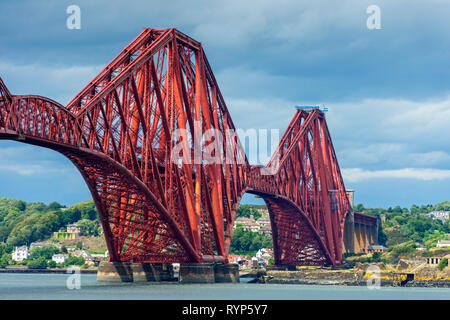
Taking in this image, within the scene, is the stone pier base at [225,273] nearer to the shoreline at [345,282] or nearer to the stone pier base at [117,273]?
the stone pier base at [117,273]

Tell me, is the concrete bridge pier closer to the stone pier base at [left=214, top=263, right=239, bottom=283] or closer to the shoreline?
the stone pier base at [left=214, top=263, right=239, bottom=283]

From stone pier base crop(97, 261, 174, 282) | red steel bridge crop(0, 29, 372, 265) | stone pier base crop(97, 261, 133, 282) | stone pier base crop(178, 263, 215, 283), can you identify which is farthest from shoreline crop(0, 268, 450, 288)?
stone pier base crop(97, 261, 133, 282)

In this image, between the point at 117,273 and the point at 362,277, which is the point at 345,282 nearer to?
the point at 362,277

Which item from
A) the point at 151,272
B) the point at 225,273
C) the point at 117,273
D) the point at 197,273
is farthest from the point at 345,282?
the point at 117,273

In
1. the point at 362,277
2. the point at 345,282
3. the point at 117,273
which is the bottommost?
the point at 345,282
